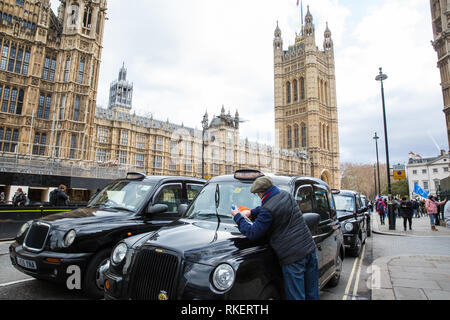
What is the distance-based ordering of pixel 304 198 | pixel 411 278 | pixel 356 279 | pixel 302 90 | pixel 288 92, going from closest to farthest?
1. pixel 304 198
2. pixel 411 278
3. pixel 356 279
4. pixel 302 90
5. pixel 288 92

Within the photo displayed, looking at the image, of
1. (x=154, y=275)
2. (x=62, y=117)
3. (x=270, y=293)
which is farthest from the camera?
(x=62, y=117)

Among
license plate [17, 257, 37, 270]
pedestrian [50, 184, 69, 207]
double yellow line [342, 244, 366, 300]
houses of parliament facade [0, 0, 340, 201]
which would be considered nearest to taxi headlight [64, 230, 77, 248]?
license plate [17, 257, 37, 270]

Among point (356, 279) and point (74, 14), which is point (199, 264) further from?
point (74, 14)

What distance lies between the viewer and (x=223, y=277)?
2301 mm

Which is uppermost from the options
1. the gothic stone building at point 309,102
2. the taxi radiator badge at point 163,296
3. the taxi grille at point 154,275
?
the gothic stone building at point 309,102

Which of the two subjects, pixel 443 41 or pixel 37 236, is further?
pixel 443 41

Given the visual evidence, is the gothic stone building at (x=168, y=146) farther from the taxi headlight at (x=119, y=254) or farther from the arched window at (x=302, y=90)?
the arched window at (x=302, y=90)

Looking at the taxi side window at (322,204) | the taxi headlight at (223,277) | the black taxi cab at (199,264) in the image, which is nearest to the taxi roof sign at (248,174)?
the black taxi cab at (199,264)

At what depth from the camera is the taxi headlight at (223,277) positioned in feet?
7.38

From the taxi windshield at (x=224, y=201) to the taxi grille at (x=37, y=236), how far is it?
7.23 feet

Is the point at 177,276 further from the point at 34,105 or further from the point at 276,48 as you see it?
the point at 276,48

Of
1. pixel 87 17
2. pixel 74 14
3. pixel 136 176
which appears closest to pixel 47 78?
pixel 74 14

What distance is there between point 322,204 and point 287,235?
7.11 ft
